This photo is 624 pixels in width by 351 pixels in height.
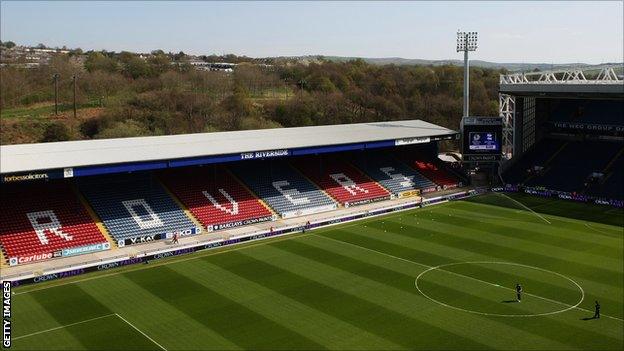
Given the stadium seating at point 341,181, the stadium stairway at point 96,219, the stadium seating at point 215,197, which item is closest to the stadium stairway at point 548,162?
the stadium seating at point 341,181

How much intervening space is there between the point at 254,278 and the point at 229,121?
67462 millimetres

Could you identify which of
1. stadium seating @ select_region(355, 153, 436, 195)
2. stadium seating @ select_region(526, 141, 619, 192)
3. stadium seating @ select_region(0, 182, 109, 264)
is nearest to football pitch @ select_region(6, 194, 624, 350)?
stadium seating @ select_region(0, 182, 109, 264)

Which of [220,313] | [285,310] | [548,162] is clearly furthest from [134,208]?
[548,162]

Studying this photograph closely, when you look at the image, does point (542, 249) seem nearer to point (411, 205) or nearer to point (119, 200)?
point (411, 205)

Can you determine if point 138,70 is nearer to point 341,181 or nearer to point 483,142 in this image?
point 341,181

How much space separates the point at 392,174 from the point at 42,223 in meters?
34.8

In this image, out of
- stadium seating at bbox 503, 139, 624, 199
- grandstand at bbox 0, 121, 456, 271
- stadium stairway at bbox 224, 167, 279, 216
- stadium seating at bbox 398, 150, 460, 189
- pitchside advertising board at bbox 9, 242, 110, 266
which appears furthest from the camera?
stadium seating at bbox 398, 150, 460, 189

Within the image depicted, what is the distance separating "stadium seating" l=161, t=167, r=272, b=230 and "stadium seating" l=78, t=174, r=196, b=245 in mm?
1462

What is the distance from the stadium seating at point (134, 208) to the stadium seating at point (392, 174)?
22263 mm

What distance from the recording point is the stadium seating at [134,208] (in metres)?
41.8

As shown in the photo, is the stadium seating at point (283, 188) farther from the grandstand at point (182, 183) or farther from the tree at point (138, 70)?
the tree at point (138, 70)

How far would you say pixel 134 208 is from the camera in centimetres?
4412

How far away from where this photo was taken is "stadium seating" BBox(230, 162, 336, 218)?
50469 millimetres

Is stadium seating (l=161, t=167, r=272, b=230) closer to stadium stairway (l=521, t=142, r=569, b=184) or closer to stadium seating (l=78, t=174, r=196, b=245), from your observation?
stadium seating (l=78, t=174, r=196, b=245)
